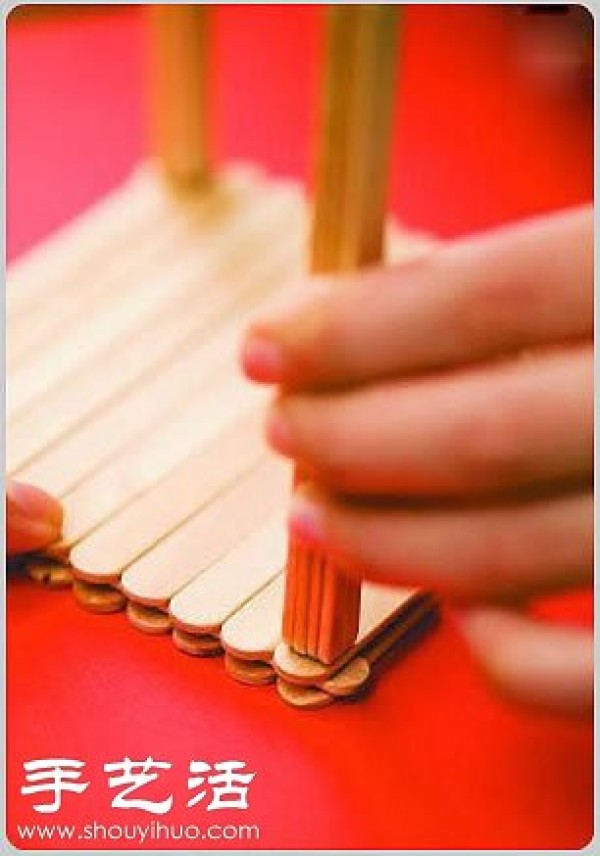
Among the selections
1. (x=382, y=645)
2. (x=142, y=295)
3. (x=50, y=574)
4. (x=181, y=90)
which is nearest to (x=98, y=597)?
(x=50, y=574)

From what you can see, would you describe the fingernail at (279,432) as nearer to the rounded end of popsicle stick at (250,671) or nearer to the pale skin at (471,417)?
the pale skin at (471,417)

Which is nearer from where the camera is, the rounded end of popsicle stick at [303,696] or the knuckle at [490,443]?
the knuckle at [490,443]

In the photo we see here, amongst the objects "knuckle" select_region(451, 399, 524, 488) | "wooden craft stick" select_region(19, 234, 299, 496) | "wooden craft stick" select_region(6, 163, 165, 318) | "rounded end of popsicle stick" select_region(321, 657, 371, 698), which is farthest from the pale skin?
"wooden craft stick" select_region(6, 163, 165, 318)

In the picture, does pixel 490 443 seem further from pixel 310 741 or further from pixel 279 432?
pixel 310 741

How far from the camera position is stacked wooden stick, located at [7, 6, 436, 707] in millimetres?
449

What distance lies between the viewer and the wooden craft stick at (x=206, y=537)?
583 millimetres

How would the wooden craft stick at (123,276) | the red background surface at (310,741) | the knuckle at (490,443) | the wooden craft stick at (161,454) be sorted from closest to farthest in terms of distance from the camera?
the knuckle at (490,443), the red background surface at (310,741), the wooden craft stick at (161,454), the wooden craft stick at (123,276)

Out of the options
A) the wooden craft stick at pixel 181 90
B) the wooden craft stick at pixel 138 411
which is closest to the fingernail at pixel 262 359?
the wooden craft stick at pixel 138 411

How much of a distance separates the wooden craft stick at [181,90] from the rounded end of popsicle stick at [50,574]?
1.20 ft

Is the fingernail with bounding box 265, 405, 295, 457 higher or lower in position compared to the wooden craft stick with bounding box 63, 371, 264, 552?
higher

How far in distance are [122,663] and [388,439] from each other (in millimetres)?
207

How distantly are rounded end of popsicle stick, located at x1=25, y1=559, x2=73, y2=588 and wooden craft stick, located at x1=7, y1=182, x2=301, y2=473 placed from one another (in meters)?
0.06

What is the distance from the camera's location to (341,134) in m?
0.44

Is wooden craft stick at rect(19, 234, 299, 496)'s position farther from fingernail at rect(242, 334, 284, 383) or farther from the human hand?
fingernail at rect(242, 334, 284, 383)
